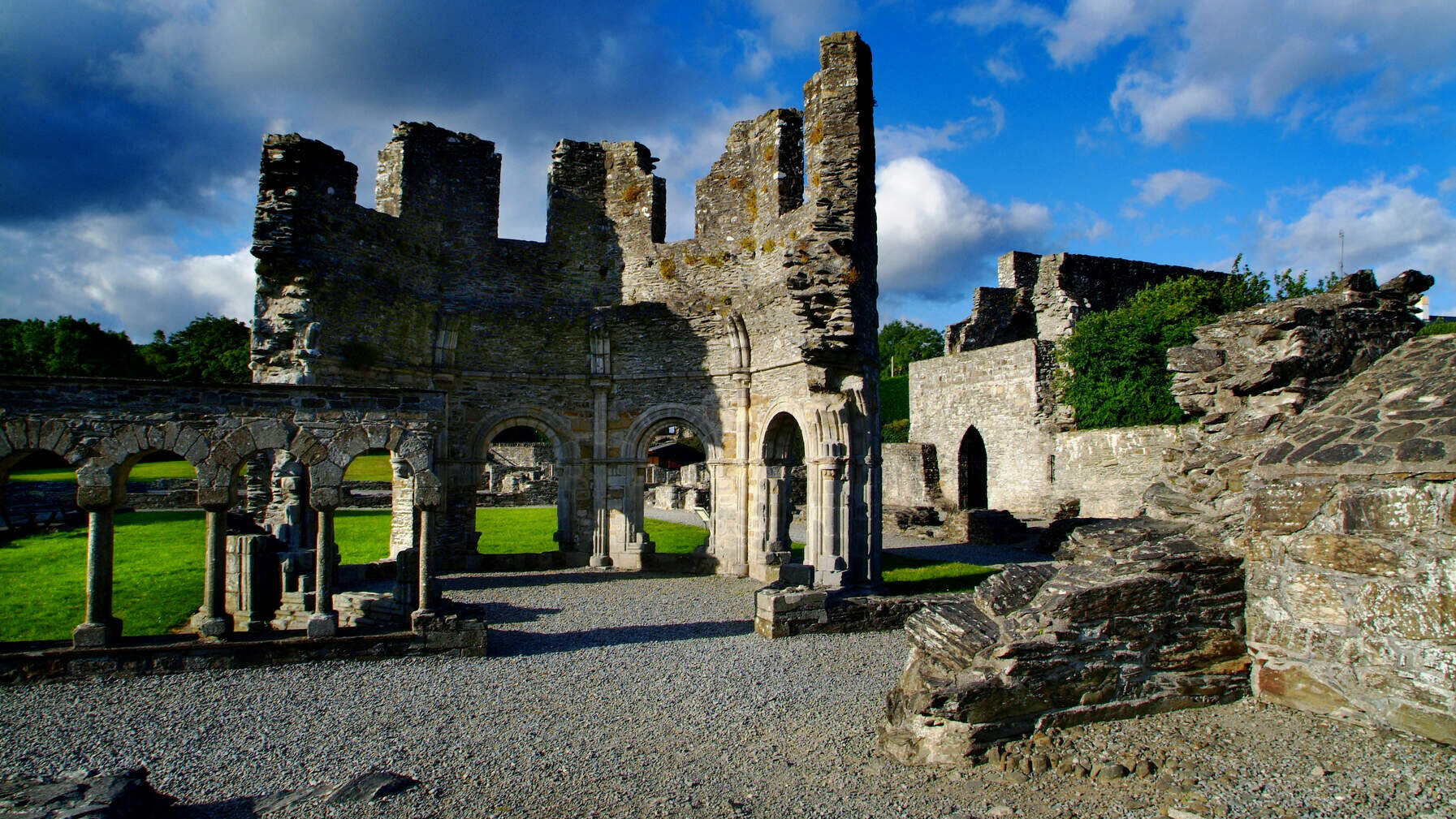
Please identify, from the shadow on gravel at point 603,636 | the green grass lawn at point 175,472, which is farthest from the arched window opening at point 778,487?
the green grass lawn at point 175,472

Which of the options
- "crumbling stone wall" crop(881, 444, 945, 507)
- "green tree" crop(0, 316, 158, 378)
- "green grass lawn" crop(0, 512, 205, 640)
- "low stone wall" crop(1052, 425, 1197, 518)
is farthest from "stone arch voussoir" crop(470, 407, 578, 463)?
"green tree" crop(0, 316, 158, 378)

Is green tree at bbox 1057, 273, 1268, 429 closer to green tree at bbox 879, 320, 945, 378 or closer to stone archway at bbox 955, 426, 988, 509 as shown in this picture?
stone archway at bbox 955, 426, 988, 509

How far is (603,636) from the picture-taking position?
10742 millimetres

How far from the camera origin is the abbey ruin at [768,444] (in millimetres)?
5781

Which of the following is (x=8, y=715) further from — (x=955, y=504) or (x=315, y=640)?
(x=955, y=504)

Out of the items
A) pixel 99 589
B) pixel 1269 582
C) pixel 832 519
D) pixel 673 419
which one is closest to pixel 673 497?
pixel 673 419

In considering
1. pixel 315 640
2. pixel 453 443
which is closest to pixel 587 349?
pixel 453 443

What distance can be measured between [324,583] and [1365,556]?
10.1m

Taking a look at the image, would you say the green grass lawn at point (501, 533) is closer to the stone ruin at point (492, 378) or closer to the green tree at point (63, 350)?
the stone ruin at point (492, 378)

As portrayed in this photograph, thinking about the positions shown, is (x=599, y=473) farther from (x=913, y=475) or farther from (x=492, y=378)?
(x=913, y=475)

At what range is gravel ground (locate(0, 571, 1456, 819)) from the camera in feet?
16.6

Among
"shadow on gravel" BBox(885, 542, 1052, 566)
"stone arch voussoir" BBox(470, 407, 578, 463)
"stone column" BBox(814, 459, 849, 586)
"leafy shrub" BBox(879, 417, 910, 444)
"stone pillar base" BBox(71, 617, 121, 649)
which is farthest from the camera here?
"leafy shrub" BBox(879, 417, 910, 444)

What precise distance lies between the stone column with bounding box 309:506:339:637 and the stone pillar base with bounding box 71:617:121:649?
1.94 meters

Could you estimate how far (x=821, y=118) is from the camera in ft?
45.3
